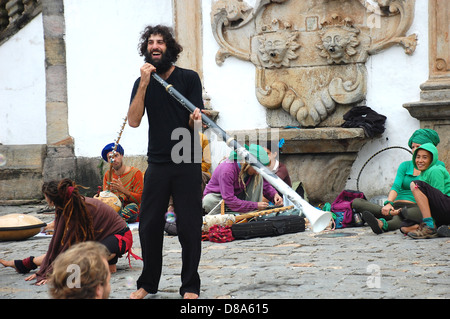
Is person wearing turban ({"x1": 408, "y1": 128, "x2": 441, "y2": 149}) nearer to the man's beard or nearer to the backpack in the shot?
the backpack

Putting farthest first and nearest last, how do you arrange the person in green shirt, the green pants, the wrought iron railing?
the wrought iron railing < the green pants < the person in green shirt

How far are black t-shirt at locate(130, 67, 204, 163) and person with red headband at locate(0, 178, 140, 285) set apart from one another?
0.94 meters

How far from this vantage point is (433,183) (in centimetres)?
762

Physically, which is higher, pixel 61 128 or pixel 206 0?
pixel 206 0

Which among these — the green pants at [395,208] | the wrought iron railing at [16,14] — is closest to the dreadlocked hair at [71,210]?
the green pants at [395,208]

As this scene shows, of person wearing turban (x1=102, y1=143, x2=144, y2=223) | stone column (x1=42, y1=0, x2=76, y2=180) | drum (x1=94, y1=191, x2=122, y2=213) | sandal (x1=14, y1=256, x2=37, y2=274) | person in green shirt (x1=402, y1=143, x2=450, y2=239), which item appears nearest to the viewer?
sandal (x1=14, y1=256, x2=37, y2=274)

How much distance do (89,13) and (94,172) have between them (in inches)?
88.1

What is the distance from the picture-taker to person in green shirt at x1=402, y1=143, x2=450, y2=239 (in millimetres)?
7215

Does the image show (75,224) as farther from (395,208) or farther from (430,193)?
(395,208)

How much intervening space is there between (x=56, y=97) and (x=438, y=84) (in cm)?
539

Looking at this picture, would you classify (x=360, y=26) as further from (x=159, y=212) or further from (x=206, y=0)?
(x=159, y=212)

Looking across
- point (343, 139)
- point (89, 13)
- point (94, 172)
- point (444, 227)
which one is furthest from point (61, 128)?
point (444, 227)

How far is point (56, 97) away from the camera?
11312 millimetres

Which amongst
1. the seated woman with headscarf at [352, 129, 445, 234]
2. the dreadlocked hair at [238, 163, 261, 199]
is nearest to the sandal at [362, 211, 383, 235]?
the seated woman with headscarf at [352, 129, 445, 234]
